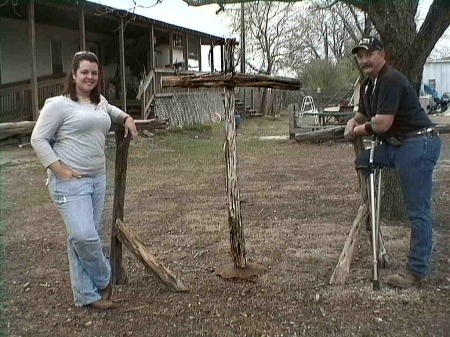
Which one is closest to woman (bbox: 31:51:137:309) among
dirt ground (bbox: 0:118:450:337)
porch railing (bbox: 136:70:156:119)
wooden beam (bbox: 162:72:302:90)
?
dirt ground (bbox: 0:118:450:337)

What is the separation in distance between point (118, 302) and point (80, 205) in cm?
83

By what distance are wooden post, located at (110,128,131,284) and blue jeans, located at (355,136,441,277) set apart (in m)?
2.05

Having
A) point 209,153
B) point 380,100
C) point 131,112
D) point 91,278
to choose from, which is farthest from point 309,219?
point 131,112

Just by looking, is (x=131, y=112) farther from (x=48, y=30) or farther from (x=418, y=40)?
(x=418, y=40)

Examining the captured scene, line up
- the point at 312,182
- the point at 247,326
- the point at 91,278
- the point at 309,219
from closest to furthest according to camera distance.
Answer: the point at 247,326 < the point at 91,278 < the point at 309,219 < the point at 312,182

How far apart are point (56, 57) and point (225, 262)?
15766mm

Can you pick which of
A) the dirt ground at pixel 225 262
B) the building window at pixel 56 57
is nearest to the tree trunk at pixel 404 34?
the dirt ground at pixel 225 262

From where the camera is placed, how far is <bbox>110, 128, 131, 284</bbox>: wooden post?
169 inches

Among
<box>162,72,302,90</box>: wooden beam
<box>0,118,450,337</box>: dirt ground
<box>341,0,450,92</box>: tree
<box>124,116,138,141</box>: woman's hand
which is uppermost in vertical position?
<box>341,0,450,92</box>: tree

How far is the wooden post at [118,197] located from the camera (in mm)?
4289

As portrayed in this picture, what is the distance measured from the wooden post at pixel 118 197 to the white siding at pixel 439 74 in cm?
3516

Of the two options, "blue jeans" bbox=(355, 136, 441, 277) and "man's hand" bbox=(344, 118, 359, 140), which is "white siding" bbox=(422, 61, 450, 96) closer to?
"man's hand" bbox=(344, 118, 359, 140)

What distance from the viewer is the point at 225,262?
4.91m

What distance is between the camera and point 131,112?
19453 millimetres
